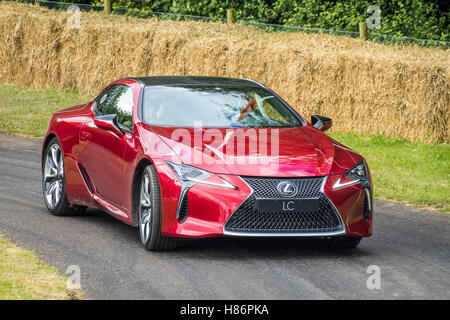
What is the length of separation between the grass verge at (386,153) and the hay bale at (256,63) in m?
0.36

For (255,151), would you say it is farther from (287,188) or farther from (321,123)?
(321,123)

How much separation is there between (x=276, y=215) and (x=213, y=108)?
1684 millimetres

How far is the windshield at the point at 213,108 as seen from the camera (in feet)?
29.5

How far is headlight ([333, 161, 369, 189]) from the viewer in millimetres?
8086

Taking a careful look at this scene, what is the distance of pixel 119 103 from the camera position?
973 centimetres

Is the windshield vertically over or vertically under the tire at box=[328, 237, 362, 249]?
over

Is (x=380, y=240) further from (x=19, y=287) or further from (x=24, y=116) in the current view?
(x=24, y=116)

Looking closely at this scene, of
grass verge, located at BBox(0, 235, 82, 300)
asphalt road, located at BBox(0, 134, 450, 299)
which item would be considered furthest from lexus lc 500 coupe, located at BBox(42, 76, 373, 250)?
grass verge, located at BBox(0, 235, 82, 300)

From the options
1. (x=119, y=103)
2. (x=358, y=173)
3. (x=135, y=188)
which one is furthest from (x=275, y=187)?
(x=119, y=103)

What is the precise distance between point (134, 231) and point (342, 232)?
93.7 inches

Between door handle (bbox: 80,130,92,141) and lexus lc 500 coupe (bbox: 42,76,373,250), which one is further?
door handle (bbox: 80,130,92,141)

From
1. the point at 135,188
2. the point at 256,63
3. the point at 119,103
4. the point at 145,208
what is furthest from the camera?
the point at 256,63

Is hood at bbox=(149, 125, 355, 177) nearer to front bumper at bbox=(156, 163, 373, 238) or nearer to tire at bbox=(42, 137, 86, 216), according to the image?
front bumper at bbox=(156, 163, 373, 238)

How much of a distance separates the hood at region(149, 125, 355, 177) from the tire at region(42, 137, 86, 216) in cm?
196
